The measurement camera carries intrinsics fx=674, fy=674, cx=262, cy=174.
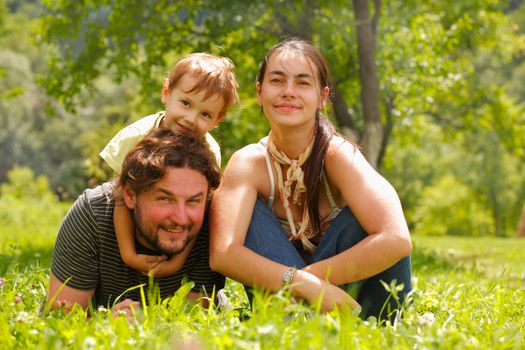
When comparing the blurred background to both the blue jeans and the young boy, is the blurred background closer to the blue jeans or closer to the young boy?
the young boy

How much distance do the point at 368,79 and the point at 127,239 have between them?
245 inches

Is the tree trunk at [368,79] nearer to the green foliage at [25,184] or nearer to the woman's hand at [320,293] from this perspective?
the woman's hand at [320,293]

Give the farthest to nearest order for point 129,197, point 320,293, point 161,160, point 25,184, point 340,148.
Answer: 1. point 25,184
2. point 340,148
3. point 129,197
4. point 161,160
5. point 320,293

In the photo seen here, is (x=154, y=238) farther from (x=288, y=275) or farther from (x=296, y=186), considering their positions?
(x=296, y=186)

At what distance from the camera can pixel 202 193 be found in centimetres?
301

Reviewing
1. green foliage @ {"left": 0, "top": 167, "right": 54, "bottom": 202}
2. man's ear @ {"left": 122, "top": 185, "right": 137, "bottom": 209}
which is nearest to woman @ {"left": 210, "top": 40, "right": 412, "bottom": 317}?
man's ear @ {"left": 122, "top": 185, "right": 137, "bottom": 209}

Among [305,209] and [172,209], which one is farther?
[305,209]

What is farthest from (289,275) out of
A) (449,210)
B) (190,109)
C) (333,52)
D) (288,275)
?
(449,210)

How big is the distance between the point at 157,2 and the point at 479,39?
6.84 m

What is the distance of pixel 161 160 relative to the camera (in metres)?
2.95

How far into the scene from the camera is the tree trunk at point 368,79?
8609 millimetres

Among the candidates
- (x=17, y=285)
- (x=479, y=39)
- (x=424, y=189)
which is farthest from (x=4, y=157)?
(x=17, y=285)

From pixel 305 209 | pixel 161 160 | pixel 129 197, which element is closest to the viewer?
pixel 161 160

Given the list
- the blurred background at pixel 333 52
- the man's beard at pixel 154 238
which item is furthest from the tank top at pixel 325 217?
the blurred background at pixel 333 52
